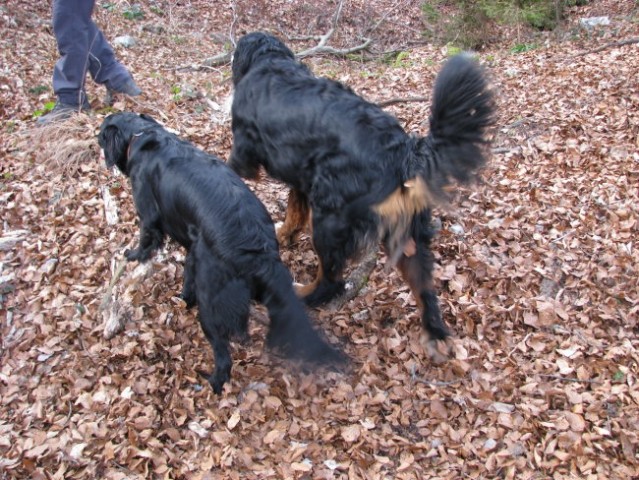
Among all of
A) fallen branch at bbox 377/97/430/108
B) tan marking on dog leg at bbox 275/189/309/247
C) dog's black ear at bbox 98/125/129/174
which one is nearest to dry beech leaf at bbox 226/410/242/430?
tan marking on dog leg at bbox 275/189/309/247

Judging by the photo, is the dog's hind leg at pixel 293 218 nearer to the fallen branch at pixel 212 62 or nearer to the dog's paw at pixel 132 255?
Result: the dog's paw at pixel 132 255

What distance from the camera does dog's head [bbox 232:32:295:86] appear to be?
161 inches

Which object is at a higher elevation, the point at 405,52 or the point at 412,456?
the point at 405,52

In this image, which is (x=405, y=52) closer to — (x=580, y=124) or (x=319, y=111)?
(x=580, y=124)

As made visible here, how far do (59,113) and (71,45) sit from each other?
75cm

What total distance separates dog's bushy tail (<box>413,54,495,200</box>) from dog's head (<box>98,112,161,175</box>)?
208cm

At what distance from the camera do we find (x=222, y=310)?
3.02 meters

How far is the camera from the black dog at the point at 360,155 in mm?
2891

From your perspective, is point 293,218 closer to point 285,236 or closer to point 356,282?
point 285,236

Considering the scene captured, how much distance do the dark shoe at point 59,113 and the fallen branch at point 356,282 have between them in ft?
12.6

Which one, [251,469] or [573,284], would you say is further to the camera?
[573,284]

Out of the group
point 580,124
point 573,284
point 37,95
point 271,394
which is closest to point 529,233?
point 573,284

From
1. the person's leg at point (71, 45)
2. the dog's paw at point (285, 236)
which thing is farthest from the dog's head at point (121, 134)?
the person's leg at point (71, 45)

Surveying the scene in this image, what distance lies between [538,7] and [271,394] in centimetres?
865
